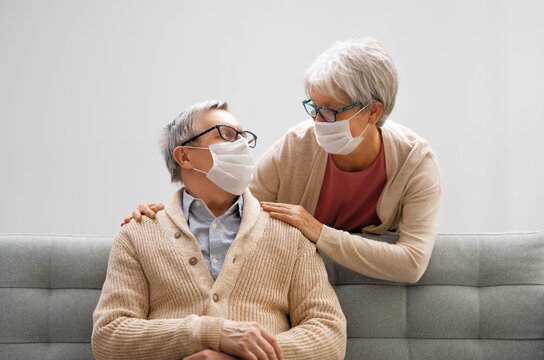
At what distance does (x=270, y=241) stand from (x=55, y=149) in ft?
5.19

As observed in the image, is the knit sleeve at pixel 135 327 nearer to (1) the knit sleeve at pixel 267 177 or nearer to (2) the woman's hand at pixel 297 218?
(2) the woman's hand at pixel 297 218

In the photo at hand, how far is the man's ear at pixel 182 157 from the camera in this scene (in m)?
1.90

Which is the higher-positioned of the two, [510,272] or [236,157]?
[236,157]

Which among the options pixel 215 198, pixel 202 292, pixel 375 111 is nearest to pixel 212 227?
pixel 215 198

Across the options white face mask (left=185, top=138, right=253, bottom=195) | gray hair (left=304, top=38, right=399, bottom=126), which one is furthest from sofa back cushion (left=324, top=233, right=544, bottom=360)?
gray hair (left=304, top=38, right=399, bottom=126)

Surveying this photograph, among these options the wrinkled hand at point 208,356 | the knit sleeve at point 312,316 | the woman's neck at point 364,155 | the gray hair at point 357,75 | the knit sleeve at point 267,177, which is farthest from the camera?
the knit sleeve at point 267,177

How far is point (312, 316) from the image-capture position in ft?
5.69

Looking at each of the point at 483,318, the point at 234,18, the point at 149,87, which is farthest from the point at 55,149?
the point at 483,318

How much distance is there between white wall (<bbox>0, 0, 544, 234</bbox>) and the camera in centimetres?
294

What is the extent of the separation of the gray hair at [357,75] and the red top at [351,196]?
0.83 feet

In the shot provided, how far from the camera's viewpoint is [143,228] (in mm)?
1845

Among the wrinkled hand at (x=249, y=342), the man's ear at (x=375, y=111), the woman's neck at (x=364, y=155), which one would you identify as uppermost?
the man's ear at (x=375, y=111)

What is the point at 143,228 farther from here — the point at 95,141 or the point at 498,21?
the point at 498,21

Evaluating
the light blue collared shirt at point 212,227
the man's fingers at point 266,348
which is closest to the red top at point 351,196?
the light blue collared shirt at point 212,227
